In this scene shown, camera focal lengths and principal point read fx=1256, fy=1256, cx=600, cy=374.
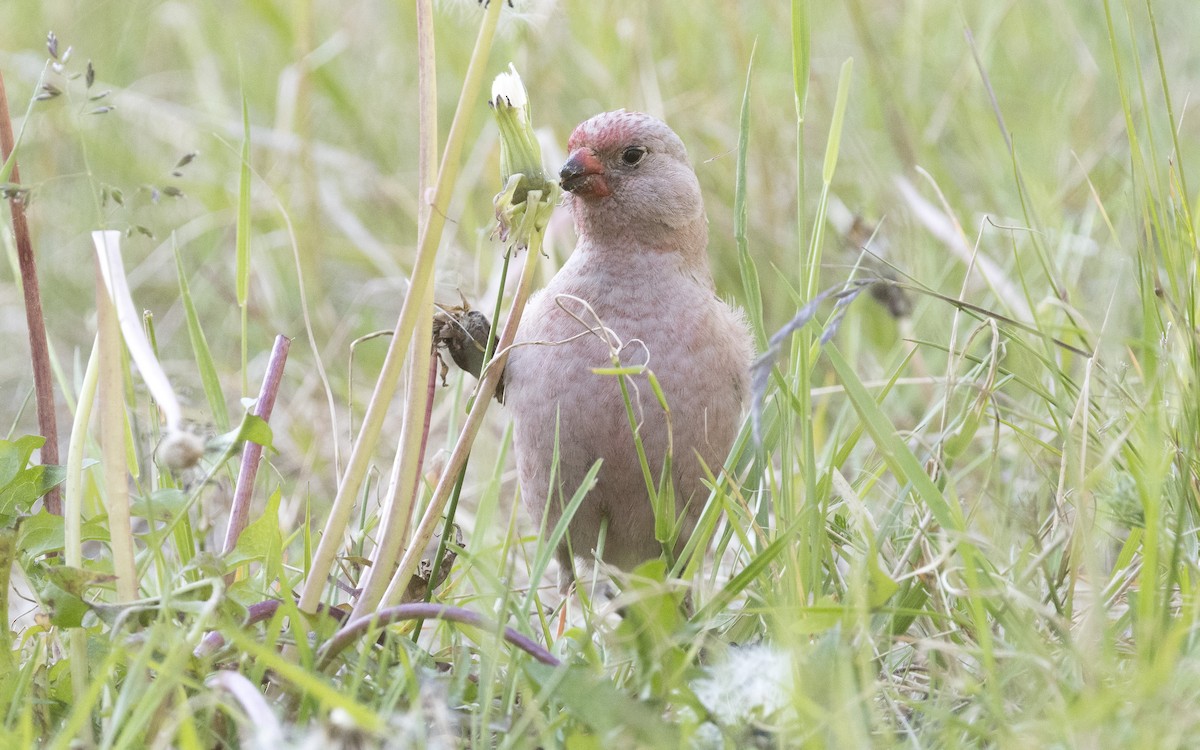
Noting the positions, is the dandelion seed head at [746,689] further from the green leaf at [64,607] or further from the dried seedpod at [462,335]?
the dried seedpod at [462,335]

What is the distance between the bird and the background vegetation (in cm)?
19

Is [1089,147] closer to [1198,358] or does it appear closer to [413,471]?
[1198,358]

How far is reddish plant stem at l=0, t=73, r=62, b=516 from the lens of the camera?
6.77 ft

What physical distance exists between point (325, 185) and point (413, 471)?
372cm

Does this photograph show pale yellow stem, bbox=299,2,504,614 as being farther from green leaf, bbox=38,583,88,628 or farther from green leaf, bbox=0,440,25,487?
green leaf, bbox=0,440,25,487

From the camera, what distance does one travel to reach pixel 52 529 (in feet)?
6.27

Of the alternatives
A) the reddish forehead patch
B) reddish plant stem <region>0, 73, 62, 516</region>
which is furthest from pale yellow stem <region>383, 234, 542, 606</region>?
the reddish forehead patch

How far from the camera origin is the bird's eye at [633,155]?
3.01 m

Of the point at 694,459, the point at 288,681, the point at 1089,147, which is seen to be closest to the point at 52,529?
the point at 288,681

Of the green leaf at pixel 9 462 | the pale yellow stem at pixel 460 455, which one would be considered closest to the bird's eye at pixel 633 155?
the pale yellow stem at pixel 460 455

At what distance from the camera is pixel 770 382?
8.02 feet

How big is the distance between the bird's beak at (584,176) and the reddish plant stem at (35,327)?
122 centimetres

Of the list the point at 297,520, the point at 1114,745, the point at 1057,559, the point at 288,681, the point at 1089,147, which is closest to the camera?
the point at 1114,745

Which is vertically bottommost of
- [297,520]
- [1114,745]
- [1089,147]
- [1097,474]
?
[297,520]
